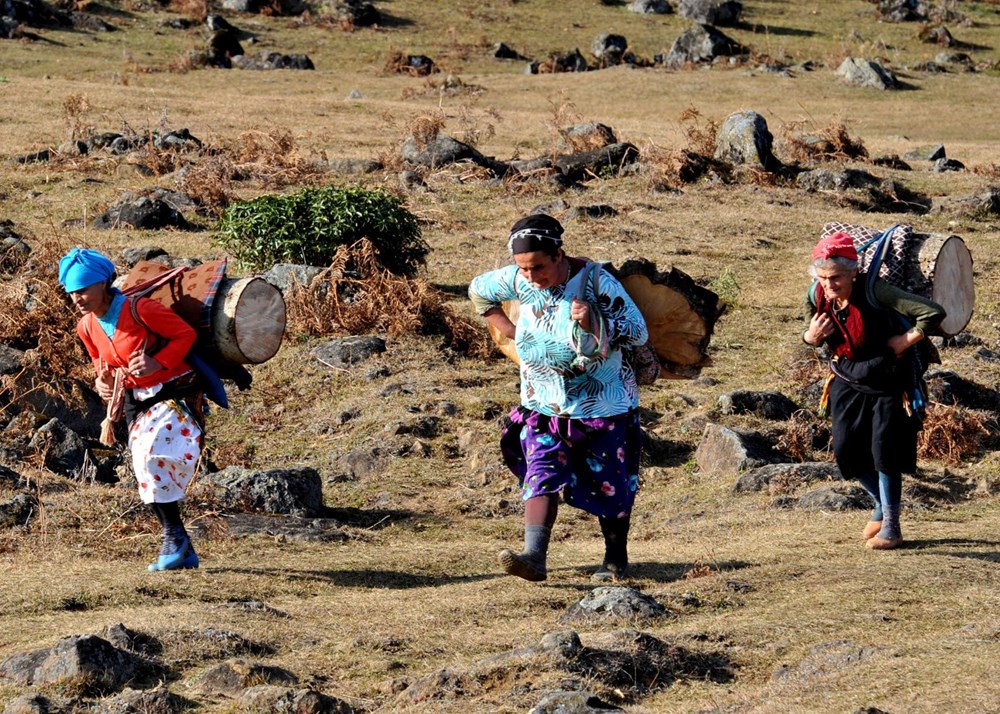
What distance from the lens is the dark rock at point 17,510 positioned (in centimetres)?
741

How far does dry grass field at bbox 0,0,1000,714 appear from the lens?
533cm

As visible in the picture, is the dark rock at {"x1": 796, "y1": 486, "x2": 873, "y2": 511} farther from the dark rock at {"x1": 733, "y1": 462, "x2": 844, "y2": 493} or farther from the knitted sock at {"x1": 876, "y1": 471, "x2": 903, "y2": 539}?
the knitted sock at {"x1": 876, "y1": 471, "x2": 903, "y2": 539}

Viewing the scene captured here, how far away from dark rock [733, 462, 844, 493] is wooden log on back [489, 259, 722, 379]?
2091mm

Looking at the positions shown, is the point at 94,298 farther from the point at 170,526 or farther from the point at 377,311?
the point at 377,311

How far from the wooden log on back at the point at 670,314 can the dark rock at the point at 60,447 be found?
334cm

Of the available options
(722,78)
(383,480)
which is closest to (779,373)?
(383,480)

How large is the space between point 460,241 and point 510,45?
1859 cm

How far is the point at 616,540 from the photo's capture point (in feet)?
21.6

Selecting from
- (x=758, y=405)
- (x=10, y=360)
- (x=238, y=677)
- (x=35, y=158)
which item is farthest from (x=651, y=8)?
(x=238, y=677)

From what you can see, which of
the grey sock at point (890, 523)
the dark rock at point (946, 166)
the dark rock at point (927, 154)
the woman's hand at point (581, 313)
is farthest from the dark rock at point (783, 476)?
the dark rock at point (927, 154)

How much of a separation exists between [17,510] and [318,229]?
5353 millimetres

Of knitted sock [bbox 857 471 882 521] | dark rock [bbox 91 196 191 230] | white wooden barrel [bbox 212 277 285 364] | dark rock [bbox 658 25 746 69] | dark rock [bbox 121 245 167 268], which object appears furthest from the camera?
dark rock [bbox 658 25 746 69]

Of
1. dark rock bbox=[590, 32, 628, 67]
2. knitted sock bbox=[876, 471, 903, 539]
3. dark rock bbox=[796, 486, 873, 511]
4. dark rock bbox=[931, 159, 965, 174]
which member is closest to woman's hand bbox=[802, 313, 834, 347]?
knitted sock bbox=[876, 471, 903, 539]

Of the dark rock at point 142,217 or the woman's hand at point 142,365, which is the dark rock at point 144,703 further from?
the dark rock at point 142,217
